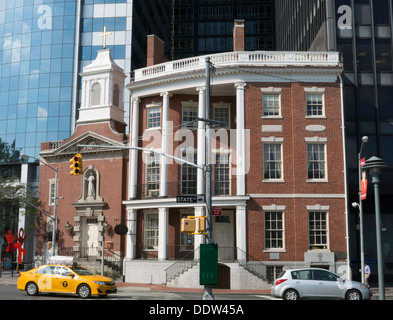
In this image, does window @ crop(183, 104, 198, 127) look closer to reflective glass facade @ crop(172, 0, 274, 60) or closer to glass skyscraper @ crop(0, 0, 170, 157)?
glass skyscraper @ crop(0, 0, 170, 157)

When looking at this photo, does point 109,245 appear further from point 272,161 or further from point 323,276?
point 323,276

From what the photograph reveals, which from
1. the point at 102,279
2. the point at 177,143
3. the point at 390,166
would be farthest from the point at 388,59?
the point at 102,279

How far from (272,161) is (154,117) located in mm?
9112

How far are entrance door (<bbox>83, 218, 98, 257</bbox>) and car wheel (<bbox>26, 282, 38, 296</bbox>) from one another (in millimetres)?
14317

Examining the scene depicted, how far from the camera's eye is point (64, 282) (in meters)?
21.3

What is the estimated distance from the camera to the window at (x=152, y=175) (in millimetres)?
34125

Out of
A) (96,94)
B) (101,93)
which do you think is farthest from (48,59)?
(101,93)

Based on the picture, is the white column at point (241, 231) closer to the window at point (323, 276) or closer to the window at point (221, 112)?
the window at point (221, 112)

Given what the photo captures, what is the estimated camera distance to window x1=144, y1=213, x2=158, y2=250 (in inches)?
1329

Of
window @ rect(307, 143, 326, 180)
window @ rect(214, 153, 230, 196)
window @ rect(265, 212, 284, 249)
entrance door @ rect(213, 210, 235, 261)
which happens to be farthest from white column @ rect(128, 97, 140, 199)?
window @ rect(307, 143, 326, 180)

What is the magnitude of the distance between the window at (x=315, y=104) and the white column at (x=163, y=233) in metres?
11.5

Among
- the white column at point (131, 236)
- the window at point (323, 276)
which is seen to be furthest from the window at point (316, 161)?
the white column at point (131, 236)

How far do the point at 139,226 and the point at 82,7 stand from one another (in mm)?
43819
